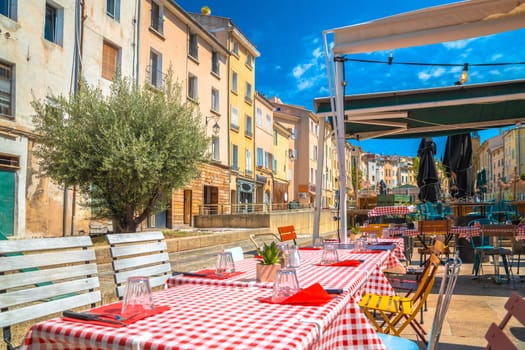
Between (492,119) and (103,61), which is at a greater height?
(103,61)

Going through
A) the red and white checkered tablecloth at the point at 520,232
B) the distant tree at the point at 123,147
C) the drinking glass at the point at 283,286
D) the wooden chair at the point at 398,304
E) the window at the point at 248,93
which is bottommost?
the wooden chair at the point at 398,304

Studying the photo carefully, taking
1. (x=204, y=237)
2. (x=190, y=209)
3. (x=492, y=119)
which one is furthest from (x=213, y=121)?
(x=492, y=119)

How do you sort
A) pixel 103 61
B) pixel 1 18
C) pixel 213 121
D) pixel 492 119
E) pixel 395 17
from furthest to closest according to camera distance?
pixel 213 121
pixel 103 61
pixel 1 18
pixel 492 119
pixel 395 17

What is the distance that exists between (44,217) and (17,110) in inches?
140

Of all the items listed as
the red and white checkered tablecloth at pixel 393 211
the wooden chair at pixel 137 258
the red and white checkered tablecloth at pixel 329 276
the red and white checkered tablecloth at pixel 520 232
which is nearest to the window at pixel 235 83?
the red and white checkered tablecloth at pixel 393 211

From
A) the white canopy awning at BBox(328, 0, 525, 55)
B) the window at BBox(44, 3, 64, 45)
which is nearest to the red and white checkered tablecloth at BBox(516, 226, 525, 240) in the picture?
the white canopy awning at BBox(328, 0, 525, 55)

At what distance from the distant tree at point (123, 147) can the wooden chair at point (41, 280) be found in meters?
8.45

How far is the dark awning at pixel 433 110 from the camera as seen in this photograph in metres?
7.54

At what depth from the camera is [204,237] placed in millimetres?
14062

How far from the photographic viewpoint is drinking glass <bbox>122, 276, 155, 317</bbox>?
1872 mm

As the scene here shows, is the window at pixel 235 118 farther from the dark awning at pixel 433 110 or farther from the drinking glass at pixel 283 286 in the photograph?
the drinking glass at pixel 283 286

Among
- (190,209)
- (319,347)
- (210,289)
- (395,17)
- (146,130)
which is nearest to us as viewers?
(319,347)

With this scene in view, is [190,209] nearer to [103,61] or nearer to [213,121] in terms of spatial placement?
[213,121]

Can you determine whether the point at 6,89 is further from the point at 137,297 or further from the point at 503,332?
the point at 503,332
